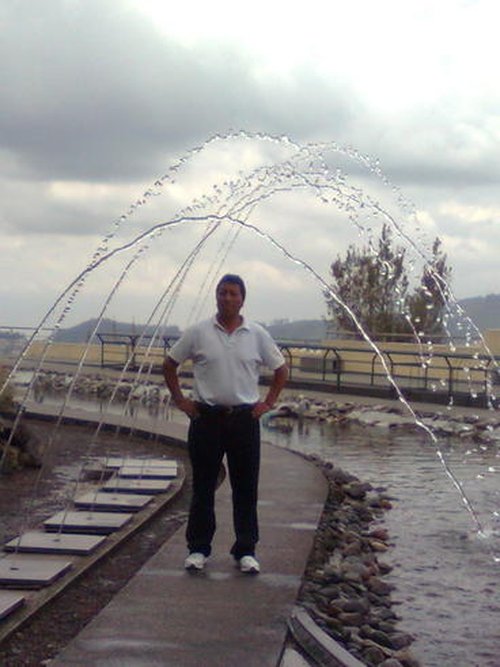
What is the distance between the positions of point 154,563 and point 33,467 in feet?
19.3

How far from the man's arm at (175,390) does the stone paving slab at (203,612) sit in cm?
99

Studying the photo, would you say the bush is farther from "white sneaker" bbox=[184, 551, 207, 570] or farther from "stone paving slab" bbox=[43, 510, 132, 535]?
"white sneaker" bbox=[184, 551, 207, 570]

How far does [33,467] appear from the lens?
1371 cm

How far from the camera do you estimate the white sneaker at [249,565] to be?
25.6ft

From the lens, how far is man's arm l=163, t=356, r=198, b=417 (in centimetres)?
788

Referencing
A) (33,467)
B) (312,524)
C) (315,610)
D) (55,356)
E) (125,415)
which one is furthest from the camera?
(55,356)

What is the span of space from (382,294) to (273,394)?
130ft

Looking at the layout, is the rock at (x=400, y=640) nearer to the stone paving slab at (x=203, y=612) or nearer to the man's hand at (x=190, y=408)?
the stone paving slab at (x=203, y=612)

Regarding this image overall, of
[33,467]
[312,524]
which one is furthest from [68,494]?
[312,524]

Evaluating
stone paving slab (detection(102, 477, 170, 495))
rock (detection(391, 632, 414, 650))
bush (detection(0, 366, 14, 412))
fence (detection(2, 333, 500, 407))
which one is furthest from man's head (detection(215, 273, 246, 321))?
fence (detection(2, 333, 500, 407))

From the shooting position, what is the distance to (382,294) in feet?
156

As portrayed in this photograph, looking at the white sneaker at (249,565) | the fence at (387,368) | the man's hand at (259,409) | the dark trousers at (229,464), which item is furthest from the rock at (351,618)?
the fence at (387,368)

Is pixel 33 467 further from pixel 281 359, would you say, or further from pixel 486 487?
pixel 281 359

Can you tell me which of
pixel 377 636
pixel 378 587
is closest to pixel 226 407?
pixel 377 636
